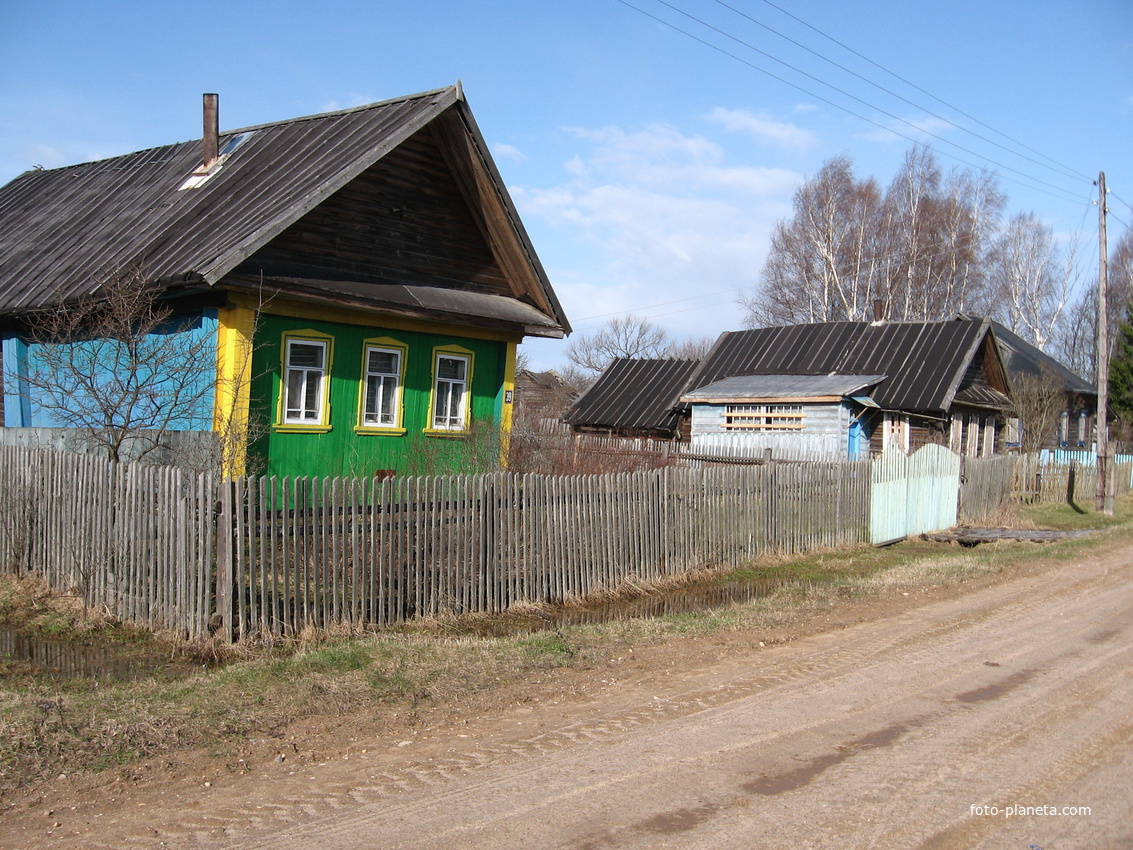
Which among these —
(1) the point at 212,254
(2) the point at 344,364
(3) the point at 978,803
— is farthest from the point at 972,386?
(3) the point at 978,803

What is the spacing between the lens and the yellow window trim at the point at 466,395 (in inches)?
575

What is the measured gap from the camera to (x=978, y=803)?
470 cm

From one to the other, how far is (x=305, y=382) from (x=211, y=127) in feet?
18.8

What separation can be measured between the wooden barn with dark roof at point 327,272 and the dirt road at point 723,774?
22.2 feet

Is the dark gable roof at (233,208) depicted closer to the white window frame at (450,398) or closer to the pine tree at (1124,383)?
the white window frame at (450,398)

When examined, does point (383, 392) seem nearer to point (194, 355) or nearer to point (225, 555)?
point (194, 355)

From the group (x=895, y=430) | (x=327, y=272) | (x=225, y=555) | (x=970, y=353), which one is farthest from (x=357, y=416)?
(x=970, y=353)

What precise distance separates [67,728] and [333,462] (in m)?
7.93

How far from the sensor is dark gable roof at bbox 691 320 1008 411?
84.6ft

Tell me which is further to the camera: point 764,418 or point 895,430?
point 764,418

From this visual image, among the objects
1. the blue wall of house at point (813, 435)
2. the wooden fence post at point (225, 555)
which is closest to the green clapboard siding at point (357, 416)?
the wooden fence post at point (225, 555)

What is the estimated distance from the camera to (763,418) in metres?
26.1

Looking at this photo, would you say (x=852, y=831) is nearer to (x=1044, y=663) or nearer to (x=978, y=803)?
(x=978, y=803)

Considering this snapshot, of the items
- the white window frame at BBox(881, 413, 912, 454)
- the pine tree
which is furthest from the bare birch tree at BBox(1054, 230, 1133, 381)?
the white window frame at BBox(881, 413, 912, 454)
